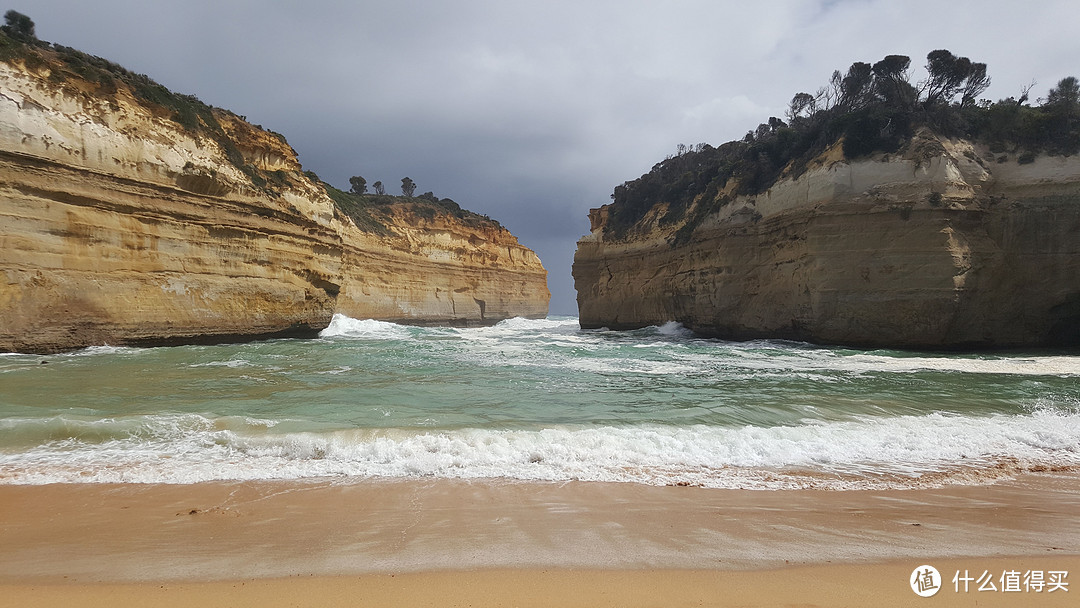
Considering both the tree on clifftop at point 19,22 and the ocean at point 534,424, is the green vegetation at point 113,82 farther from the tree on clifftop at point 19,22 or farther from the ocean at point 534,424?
the ocean at point 534,424

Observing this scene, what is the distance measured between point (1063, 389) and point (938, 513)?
731 cm

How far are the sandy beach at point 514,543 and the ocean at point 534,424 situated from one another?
374mm

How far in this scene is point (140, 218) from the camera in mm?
12664

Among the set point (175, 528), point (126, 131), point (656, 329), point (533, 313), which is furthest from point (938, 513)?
point (533, 313)

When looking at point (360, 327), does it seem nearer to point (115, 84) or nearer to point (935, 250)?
point (115, 84)

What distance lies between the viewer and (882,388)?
7.68 metres

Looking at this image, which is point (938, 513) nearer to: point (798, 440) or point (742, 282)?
point (798, 440)

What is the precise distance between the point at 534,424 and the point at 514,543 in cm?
247

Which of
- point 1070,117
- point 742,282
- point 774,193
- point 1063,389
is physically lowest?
point 1063,389

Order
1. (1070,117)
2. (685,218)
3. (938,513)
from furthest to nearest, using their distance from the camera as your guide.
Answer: (685,218) < (1070,117) < (938,513)

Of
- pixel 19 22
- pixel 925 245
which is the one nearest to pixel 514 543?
pixel 925 245

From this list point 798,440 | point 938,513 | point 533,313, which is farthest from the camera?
point 533,313

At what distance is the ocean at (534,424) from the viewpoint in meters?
4.00

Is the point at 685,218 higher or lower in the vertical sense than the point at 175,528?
higher
